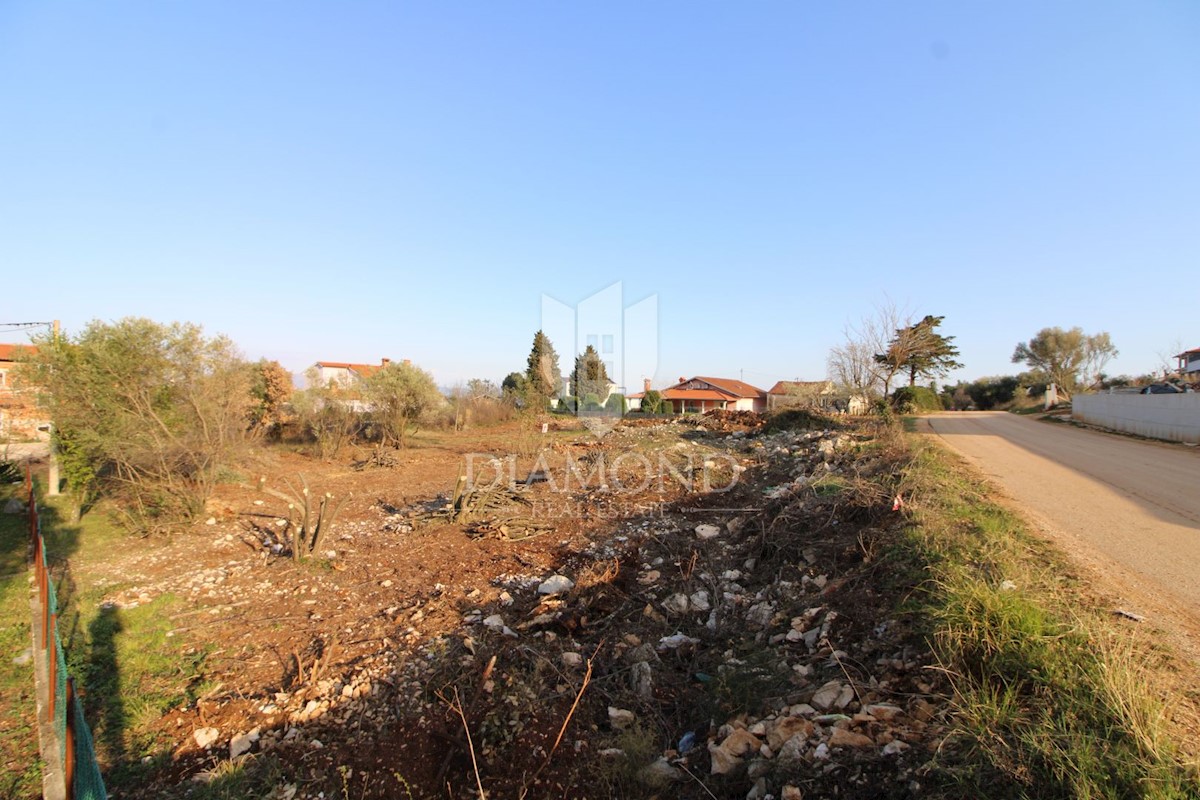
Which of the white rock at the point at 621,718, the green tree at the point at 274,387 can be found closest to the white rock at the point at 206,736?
the white rock at the point at 621,718

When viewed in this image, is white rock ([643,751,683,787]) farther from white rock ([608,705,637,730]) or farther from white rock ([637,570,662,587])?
white rock ([637,570,662,587])

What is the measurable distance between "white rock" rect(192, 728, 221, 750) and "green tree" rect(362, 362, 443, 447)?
1501cm

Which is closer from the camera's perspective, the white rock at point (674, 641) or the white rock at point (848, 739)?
the white rock at point (848, 739)

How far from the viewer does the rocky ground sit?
2.89 meters

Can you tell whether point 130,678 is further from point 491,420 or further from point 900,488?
point 491,420

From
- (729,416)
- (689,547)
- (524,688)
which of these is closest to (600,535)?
(689,547)

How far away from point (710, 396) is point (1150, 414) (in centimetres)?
3352

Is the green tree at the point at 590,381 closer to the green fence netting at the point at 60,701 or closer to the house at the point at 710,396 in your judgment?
the house at the point at 710,396

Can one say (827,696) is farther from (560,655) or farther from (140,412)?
(140,412)

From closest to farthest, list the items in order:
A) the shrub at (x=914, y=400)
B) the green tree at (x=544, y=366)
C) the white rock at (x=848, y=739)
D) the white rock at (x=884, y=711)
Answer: the white rock at (x=848, y=739)
the white rock at (x=884, y=711)
the shrub at (x=914, y=400)
the green tree at (x=544, y=366)

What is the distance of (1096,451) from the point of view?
37.9ft

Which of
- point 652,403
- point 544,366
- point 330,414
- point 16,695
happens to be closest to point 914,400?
point 652,403

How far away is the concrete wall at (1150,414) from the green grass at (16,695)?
20.1 m

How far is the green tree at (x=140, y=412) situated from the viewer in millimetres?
8914
